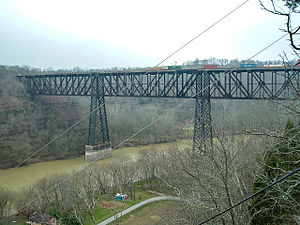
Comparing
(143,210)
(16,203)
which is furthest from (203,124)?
(16,203)

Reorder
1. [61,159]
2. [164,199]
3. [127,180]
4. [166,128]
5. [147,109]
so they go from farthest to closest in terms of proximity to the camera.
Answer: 1. [147,109]
2. [166,128]
3. [61,159]
4. [127,180]
5. [164,199]

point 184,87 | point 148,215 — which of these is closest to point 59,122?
point 184,87

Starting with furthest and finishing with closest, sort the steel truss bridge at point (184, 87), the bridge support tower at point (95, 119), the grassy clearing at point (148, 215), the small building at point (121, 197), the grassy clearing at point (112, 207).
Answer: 1. the bridge support tower at point (95, 119)
2. the small building at point (121, 197)
3. the steel truss bridge at point (184, 87)
4. the grassy clearing at point (112, 207)
5. the grassy clearing at point (148, 215)

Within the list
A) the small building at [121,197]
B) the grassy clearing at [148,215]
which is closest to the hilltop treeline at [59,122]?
the small building at [121,197]

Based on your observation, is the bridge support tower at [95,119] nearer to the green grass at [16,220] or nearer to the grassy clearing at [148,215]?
the grassy clearing at [148,215]

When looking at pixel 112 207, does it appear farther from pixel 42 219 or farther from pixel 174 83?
pixel 174 83

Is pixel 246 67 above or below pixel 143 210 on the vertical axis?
above

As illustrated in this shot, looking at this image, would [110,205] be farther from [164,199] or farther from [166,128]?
[166,128]
